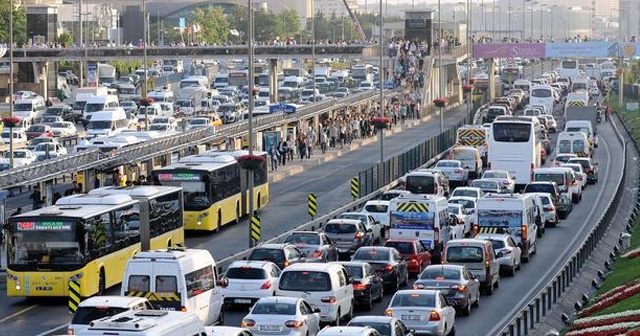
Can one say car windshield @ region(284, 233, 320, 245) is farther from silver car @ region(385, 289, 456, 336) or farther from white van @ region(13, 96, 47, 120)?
white van @ region(13, 96, 47, 120)

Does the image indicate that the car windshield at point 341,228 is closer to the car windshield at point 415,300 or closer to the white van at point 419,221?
the white van at point 419,221

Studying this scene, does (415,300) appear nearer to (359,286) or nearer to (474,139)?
(359,286)

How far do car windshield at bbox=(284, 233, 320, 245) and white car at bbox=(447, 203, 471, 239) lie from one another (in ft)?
24.3

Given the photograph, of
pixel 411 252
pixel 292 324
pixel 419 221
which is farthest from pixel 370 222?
pixel 292 324

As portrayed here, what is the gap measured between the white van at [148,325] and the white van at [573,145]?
58193mm

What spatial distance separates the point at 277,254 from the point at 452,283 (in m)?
5.44

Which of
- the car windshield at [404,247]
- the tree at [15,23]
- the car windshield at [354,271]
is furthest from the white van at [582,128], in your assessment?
the tree at [15,23]

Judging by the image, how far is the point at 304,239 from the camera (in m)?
46.4

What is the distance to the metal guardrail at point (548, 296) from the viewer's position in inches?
1353

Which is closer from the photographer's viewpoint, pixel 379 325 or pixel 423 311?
pixel 379 325

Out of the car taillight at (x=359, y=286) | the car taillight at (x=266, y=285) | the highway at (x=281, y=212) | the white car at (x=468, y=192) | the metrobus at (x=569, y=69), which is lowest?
the highway at (x=281, y=212)

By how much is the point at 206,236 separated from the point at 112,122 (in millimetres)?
38456

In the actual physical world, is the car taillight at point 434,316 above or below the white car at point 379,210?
above

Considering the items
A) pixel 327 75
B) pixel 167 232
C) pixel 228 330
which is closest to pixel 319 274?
pixel 228 330
